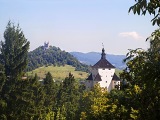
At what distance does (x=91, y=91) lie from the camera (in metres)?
49.1

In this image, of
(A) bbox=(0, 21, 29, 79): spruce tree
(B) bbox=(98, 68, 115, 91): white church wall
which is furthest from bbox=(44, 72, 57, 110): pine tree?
(A) bbox=(0, 21, 29, 79): spruce tree

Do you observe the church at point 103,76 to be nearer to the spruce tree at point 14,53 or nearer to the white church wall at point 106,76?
the white church wall at point 106,76

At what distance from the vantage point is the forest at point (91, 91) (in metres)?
7.16

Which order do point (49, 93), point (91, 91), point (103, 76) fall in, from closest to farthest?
point (91, 91) < point (49, 93) < point (103, 76)

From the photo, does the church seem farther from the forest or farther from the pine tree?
the pine tree

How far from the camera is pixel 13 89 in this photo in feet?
123

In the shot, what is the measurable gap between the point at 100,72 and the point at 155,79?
90.5m

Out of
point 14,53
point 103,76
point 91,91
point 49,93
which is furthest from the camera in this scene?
point 103,76

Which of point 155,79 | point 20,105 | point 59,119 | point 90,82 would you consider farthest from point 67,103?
point 155,79

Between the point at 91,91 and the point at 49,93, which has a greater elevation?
the point at 91,91

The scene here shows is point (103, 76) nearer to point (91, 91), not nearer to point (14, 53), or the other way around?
point (91, 91)

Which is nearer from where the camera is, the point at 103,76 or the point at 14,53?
the point at 14,53

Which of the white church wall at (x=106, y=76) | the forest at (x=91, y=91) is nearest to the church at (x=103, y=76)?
the white church wall at (x=106, y=76)

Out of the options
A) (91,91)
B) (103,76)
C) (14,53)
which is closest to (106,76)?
(103,76)
